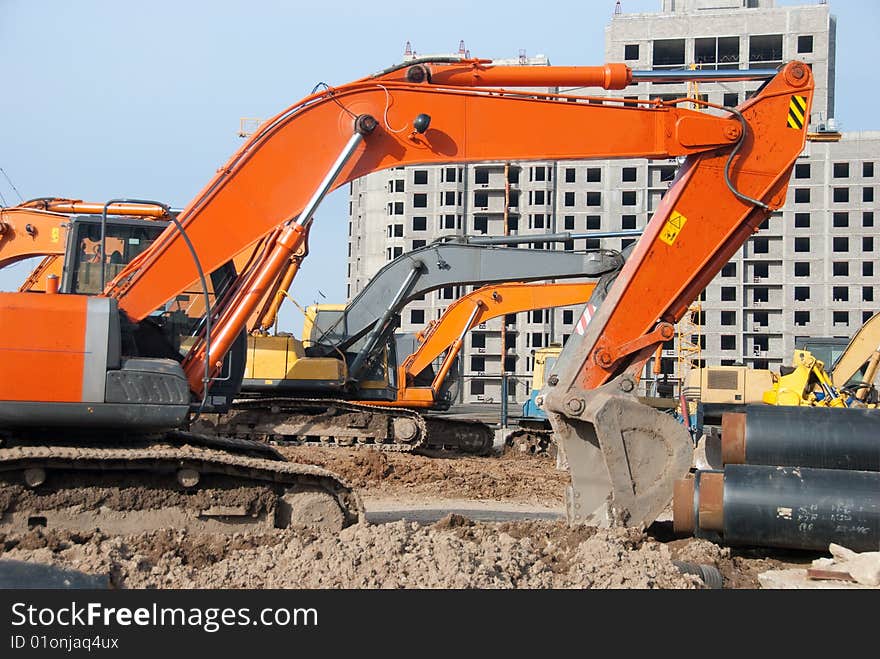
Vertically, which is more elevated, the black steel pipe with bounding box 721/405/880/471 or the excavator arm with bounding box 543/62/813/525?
the excavator arm with bounding box 543/62/813/525

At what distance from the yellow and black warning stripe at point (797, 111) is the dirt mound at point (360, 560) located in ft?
12.1

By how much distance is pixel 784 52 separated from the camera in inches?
2655

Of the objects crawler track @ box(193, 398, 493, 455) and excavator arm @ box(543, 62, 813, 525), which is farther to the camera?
crawler track @ box(193, 398, 493, 455)

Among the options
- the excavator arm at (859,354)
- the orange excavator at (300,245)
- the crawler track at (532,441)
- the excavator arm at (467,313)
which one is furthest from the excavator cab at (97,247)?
the excavator arm at (859,354)

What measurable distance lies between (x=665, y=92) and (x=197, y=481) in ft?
206

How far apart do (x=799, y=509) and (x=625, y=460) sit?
136cm

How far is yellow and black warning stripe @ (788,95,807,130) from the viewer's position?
8.48 metres

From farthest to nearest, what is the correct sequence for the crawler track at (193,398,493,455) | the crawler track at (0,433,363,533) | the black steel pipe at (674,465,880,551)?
the crawler track at (193,398,493,455) → the crawler track at (0,433,363,533) → the black steel pipe at (674,465,880,551)

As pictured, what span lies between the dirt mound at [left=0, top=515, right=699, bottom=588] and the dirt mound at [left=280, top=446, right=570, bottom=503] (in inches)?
234

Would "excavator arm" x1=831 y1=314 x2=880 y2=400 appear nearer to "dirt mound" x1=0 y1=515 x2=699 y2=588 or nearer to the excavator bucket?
the excavator bucket

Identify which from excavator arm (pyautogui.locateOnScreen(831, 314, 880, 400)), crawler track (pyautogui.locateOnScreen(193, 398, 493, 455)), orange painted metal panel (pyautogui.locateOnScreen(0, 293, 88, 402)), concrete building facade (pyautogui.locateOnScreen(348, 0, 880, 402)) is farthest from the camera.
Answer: concrete building facade (pyautogui.locateOnScreen(348, 0, 880, 402))

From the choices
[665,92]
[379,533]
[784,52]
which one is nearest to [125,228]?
[379,533]

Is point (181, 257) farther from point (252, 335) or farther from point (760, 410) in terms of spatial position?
point (252, 335)

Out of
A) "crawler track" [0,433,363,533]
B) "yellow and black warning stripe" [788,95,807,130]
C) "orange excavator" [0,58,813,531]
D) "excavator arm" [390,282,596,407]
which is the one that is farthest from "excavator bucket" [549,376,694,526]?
"excavator arm" [390,282,596,407]
